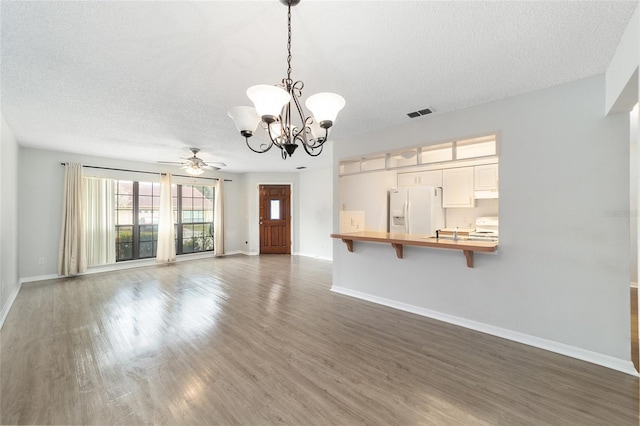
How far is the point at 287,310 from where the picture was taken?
11.3ft

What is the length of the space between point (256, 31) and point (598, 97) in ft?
9.48

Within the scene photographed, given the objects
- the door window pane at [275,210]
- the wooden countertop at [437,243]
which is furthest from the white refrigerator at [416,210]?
the door window pane at [275,210]

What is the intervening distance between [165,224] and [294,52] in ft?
19.0

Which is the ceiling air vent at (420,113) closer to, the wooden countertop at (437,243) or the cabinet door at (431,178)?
the wooden countertop at (437,243)

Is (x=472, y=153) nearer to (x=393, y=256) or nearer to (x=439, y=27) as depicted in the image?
(x=393, y=256)

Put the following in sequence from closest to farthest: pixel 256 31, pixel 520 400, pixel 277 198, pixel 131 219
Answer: pixel 256 31 → pixel 520 400 → pixel 131 219 → pixel 277 198

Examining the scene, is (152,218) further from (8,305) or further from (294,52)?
(294,52)

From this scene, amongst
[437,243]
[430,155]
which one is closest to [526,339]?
[437,243]

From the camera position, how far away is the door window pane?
8039mm

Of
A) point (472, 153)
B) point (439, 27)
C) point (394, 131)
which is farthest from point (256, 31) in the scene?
point (472, 153)

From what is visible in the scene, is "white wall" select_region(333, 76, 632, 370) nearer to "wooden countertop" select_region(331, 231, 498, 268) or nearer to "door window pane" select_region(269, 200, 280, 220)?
"wooden countertop" select_region(331, 231, 498, 268)

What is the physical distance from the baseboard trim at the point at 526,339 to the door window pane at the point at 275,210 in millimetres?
4887

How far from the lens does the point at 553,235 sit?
98.3 inches

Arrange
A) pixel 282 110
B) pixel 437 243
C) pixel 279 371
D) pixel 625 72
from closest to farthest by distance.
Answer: pixel 282 110 → pixel 625 72 → pixel 279 371 → pixel 437 243
